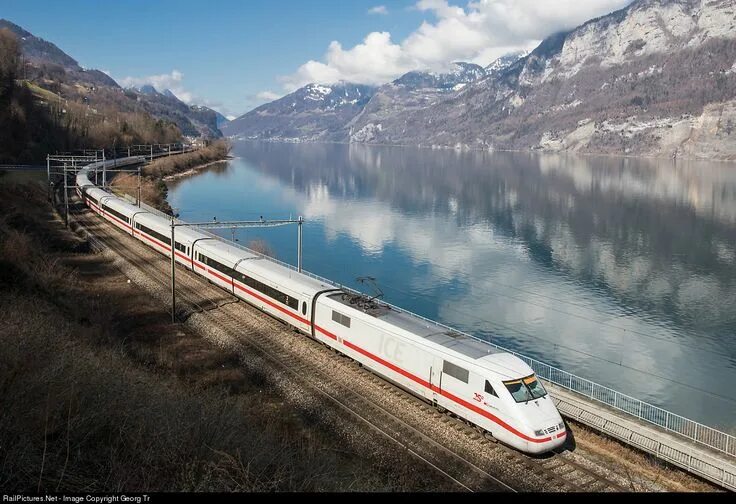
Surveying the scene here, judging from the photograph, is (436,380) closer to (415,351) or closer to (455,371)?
(455,371)

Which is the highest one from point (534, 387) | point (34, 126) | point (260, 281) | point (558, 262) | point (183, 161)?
point (34, 126)

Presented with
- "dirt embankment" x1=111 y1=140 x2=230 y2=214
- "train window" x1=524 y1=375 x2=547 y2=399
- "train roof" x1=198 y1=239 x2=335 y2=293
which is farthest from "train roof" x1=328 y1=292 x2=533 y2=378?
"dirt embankment" x1=111 y1=140 x2=230 y2=214

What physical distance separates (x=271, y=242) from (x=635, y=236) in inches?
1876

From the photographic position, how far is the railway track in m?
17.0

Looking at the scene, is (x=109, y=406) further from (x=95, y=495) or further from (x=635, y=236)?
(x=635, y=236)

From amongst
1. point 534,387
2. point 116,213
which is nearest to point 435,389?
point 534,387

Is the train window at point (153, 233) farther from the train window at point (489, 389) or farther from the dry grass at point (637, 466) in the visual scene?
the dry grass at point (637, 466)

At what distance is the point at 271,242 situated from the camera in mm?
65750

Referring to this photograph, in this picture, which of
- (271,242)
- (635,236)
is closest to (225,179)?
(271,242)

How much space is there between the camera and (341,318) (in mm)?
24969

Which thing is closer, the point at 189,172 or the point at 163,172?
the point at 163,172

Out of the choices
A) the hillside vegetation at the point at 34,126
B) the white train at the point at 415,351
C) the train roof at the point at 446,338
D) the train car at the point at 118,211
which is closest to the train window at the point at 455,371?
the white train at the point at 415,351

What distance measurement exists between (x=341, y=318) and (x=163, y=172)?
11107 cm

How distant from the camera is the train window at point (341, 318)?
24.6 m
